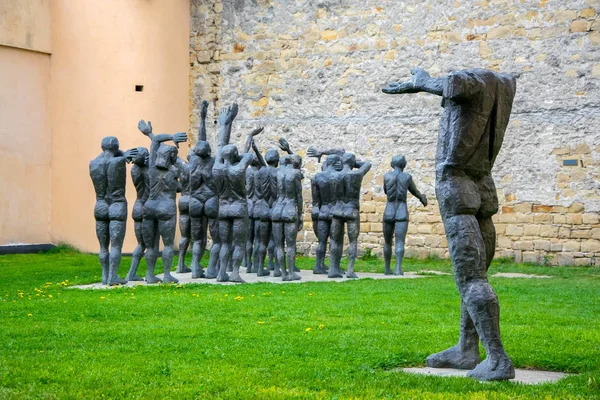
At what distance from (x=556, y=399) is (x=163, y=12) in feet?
59.2

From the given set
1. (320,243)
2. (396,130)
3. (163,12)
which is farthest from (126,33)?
(320,243)

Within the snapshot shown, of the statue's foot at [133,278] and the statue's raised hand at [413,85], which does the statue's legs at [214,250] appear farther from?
the statue's raised hand at [413,85]

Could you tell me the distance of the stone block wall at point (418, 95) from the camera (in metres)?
18.3

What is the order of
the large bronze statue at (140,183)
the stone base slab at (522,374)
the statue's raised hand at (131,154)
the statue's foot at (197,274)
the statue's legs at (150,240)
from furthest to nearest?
the statue's foot at (197,274)
the statue's legs at (150,240)
the large bronze statue at (140,183)
the statue's raised hand at (131,154)
the stone base slab at (522,374)

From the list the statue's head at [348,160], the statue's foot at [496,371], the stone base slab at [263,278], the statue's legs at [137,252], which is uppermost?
the statue's head at [348,160]

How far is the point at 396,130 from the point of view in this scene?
2036 centimetres

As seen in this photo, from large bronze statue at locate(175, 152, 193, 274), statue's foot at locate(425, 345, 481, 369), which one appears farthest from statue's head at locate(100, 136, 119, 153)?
statue's foot at locate(425, 345, 481, 369)

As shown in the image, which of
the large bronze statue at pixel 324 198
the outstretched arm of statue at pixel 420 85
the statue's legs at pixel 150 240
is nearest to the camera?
the outstretched arm of statue at pixel 420 85

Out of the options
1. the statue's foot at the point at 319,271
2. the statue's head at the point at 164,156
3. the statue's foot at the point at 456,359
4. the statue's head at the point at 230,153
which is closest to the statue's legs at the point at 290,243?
the statue's head at the point at 230,153

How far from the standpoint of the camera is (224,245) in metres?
14.6

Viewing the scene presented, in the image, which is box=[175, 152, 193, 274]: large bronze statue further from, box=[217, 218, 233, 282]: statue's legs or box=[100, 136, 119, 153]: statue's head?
box=[100, 136, 119, 153]: statue's head

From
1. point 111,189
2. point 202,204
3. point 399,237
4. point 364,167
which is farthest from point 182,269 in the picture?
point 399,237

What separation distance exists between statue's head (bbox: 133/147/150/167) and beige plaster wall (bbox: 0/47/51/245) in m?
7.53

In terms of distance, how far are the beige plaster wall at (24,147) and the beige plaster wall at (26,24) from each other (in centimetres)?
19
